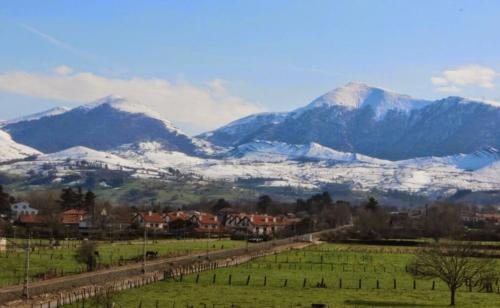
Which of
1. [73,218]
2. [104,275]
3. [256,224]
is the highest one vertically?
[73,218]

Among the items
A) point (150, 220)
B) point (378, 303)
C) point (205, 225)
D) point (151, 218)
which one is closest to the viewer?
point (378, 303)

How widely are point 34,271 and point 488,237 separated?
105 metres

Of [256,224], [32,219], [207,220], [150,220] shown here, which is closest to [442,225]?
[256,224]

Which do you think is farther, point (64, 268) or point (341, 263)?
point (341, 263)

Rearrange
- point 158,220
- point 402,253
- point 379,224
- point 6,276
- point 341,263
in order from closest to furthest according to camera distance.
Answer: point 6,276 → point 341,263 → point 402,253 → point 379,224 → point 158,220

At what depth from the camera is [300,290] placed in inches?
2470

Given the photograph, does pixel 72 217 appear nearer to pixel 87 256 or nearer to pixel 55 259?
pixel 55 259

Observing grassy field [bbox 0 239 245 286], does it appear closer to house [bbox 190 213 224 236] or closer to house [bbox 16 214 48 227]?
house [bbox 16 214 48 227]

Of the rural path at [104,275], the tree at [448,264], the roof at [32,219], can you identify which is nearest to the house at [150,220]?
the roof at [32,219]

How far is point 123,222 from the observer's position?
176375 millimetres

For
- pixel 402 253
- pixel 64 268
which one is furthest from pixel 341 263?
pixel 64 268

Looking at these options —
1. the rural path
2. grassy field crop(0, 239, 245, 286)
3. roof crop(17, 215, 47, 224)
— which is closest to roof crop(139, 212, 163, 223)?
roof crop(17, 215, 47, 224)

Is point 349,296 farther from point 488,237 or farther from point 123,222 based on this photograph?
point 123,222

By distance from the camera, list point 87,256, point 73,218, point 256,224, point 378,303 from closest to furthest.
Answer: 1. point 378,303
2. point 87,256
3. point 73,218
4. point 256,224
